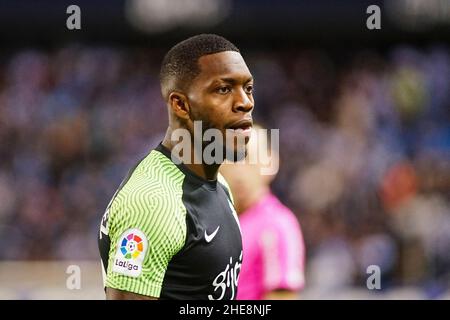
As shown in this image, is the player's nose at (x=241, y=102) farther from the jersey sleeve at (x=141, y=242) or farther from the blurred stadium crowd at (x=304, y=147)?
the blurred stadium crowd at (x=304, y=147)

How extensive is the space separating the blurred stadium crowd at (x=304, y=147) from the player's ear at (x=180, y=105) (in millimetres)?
6681

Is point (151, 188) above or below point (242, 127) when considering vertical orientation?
below

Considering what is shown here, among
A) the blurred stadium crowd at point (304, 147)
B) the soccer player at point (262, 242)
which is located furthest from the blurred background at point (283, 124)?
the soccer player at point (262, 242)

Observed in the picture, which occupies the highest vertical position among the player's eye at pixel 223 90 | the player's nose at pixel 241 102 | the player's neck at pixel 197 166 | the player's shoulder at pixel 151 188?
the player's eye at pixel 223 90

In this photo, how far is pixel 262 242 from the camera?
5863mm

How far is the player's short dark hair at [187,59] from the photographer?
3638mm

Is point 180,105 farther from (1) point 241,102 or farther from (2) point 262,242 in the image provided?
(2) point 262,242

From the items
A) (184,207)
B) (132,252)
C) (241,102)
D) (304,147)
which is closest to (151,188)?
(184,207)

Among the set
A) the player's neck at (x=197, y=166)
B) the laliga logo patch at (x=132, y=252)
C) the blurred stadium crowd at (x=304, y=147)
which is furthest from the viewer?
the blurred stadium crowd at (x=304, y=147)

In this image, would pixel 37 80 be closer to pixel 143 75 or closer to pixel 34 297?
pixel 143 75

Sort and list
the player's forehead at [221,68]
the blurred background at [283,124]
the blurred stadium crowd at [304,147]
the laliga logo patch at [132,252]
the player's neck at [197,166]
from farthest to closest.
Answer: the blurred stadium crowd at [304,147]
the blurred background at [283,124]
the player's neck at [197,166]
the player's forehead at [221,68]
the laliga logo patch at [132,252]

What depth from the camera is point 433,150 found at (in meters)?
11.6

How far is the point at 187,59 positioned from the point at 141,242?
2.78 ft

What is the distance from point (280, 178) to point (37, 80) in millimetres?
4346
